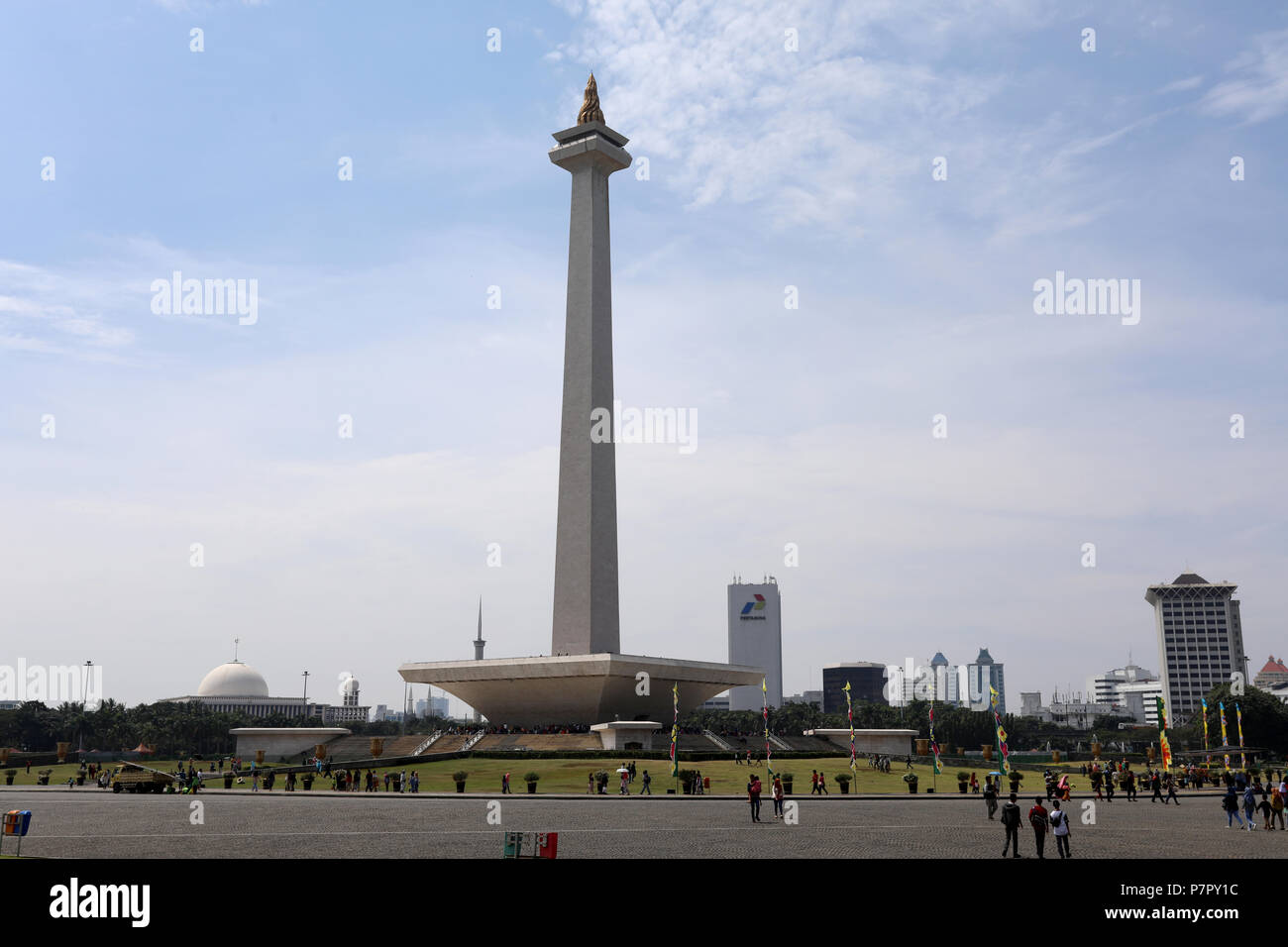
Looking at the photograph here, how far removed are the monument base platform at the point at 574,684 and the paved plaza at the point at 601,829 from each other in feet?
85.7

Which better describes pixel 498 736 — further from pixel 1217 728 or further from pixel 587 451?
pixel 1217 728

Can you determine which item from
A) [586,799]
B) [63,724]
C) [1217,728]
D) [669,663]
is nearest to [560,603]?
[669,663]

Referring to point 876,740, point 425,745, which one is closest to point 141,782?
point 425,745

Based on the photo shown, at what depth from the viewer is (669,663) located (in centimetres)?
6725

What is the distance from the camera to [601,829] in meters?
25.6

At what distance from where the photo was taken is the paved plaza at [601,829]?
2130cm

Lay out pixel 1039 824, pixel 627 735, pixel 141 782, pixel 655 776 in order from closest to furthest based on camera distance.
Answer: pixel 1039 824, pixel 141 782, pixel 655 776, pixel 627 735

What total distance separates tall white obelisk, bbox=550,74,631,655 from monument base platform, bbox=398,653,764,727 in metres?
2.49

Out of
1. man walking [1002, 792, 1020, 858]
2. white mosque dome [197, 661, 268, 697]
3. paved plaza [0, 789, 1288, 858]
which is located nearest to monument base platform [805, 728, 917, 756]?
paved plaza [0, 789, 1288, 858]

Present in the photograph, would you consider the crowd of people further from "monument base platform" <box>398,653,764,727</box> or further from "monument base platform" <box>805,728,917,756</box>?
"monument base platform" <box>398,653,764,727</box>

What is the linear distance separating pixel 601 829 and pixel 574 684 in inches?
1596

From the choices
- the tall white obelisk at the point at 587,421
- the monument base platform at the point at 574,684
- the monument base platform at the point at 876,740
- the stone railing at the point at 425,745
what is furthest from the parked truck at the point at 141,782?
the monument base platform at the point at 876,740

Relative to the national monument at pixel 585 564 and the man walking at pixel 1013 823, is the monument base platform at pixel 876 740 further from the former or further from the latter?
the man walking at pixel 1013 823

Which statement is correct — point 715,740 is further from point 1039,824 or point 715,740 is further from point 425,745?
point 1039,824
